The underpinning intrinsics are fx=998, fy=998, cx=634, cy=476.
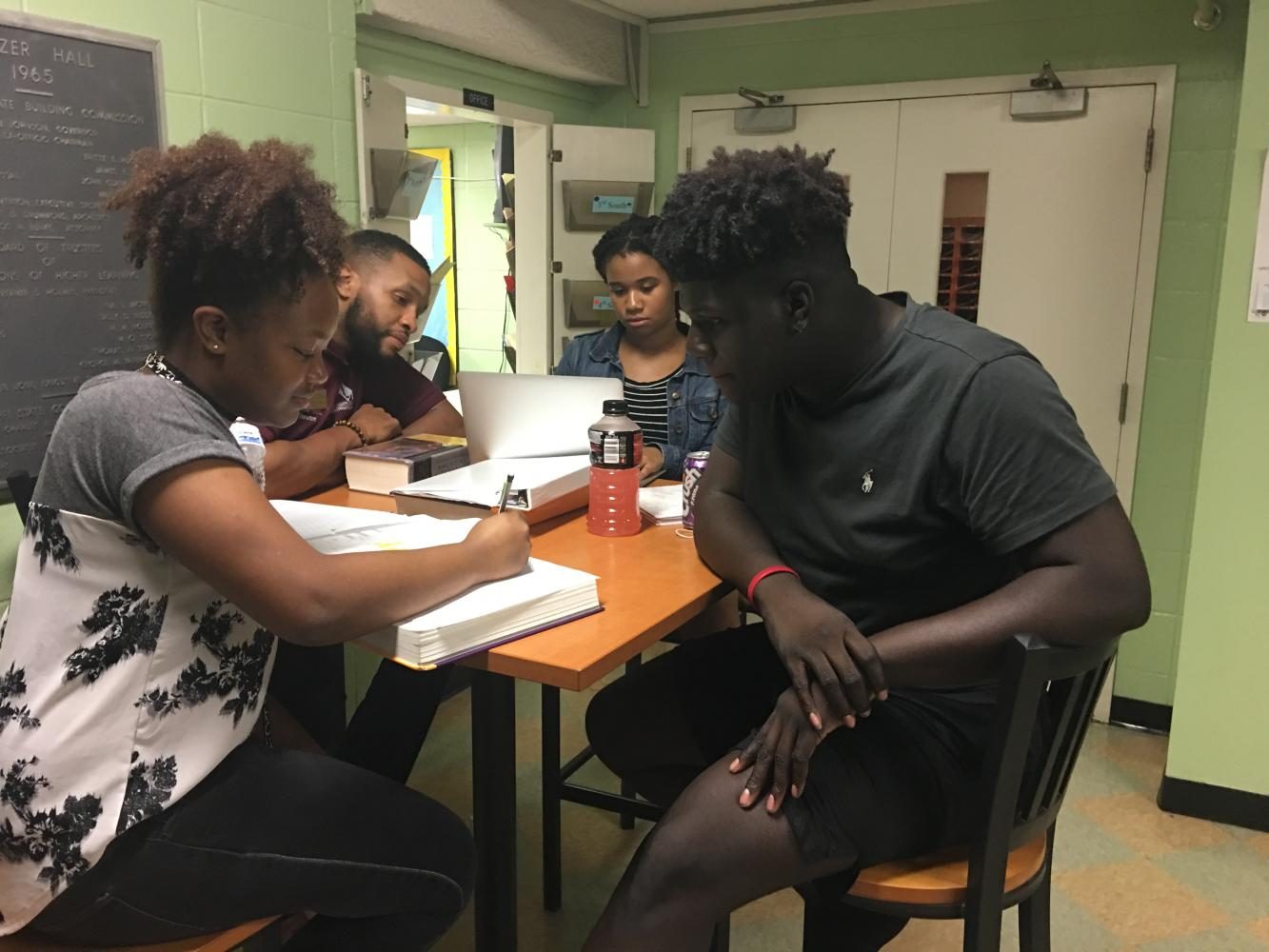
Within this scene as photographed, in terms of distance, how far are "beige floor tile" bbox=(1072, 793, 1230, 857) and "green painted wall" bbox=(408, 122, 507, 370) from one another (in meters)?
3.81

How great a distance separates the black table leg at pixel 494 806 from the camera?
130 cm

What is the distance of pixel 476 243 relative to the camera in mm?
5566

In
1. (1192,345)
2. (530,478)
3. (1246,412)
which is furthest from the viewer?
(1192,345)

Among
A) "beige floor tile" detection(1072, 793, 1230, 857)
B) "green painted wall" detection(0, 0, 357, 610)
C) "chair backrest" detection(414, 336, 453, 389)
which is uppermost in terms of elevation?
"green painted wall" detection(0, 0, 357, 610)

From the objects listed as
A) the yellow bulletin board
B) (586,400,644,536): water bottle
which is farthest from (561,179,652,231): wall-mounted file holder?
(586,400,644,536): water bottle

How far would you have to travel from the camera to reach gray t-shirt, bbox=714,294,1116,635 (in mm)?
1163

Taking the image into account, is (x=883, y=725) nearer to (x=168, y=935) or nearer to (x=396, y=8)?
(x=168, y=935)

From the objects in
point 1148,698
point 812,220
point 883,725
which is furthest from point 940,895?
point 1148,698

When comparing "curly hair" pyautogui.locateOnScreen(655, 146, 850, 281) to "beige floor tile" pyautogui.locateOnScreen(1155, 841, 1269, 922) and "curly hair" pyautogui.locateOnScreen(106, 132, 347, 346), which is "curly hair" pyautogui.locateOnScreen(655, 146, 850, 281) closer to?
"curly hair" pyautogui.locateOnScreen(106, 132, 347, 346)

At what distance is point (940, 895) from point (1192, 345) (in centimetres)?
246

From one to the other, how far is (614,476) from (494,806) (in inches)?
22.2

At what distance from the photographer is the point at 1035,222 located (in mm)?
3236

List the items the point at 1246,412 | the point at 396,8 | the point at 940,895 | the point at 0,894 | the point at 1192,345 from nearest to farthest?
the point at 0,894, the point at 940,895, the point at 1246,412, the point at 396,8, the point at 1192,345

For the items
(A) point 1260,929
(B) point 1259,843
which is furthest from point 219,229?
(B) point 1259,843
